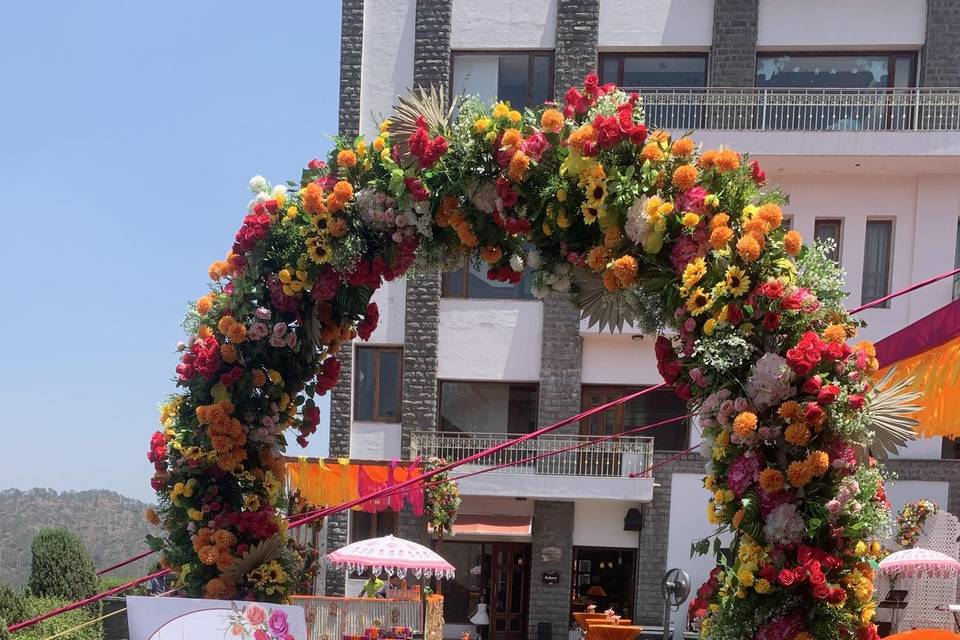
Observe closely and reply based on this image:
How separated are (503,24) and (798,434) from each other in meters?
13.1

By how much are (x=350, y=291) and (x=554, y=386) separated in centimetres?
1026

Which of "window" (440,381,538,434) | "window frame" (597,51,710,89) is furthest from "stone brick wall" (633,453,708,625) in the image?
"window frame" (597,51,710,89)

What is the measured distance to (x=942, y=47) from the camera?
14477 millimetres

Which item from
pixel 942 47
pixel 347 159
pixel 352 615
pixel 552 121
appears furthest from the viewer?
pixel 942 47

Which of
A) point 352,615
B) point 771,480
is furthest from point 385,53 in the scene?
point 771,480

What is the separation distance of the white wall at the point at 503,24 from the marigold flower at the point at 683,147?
11.7m

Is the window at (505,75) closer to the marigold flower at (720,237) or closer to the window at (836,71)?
the window at (836,71)

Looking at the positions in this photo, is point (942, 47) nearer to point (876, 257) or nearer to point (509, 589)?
point (876, 257)

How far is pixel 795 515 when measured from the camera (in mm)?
3762

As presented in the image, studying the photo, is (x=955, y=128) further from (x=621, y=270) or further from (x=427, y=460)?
(x=621, y=270)

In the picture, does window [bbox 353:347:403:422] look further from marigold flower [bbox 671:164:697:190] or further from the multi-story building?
marigold flower [bbox 671:164:697:190]

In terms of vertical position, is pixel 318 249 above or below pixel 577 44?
below

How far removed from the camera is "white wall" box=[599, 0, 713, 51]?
49.7 ft

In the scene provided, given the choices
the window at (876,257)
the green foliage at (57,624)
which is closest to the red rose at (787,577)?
the green foliage at (57,624)
